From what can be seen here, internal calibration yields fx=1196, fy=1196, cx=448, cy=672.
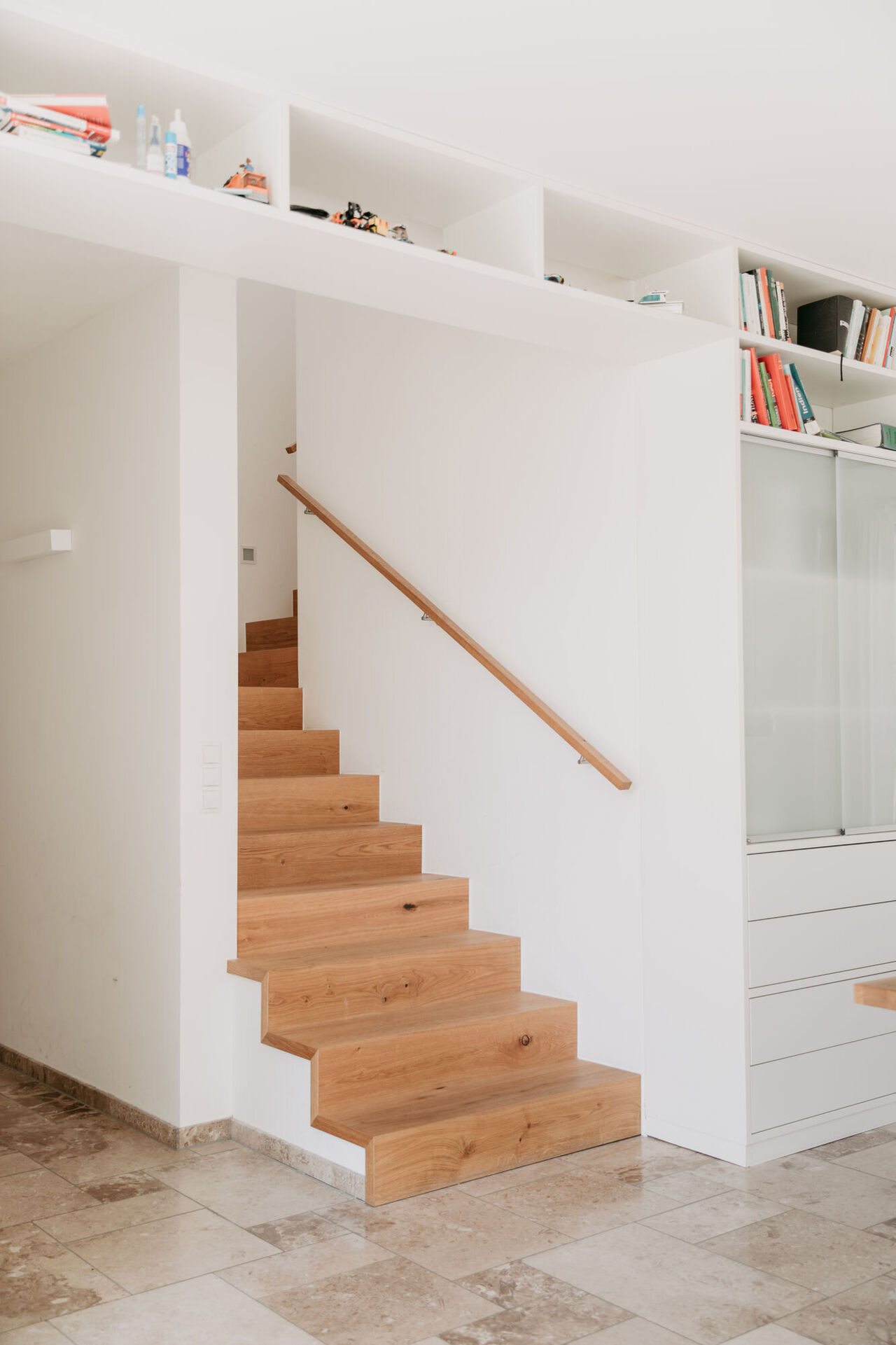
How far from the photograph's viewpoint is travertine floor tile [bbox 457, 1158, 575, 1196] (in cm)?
322

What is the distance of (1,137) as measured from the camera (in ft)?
7.23

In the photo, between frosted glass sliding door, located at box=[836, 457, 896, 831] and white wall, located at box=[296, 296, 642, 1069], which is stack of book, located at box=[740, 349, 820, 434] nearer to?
frosted glass sliding door, located at box=[836, 457, 896, 831]

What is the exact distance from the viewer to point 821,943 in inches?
144

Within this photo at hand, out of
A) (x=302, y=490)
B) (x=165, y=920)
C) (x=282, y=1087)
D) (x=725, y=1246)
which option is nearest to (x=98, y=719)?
(x=165, y=920)

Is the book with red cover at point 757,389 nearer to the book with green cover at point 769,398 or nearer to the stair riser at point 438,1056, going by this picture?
the book with green cover at point 769,398

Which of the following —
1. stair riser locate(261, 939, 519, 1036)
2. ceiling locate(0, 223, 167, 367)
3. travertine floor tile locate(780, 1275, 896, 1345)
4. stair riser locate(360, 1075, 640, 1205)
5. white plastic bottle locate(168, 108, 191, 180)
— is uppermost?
ceiling locate(0, 223, 167, 367)

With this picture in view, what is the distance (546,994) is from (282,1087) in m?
1.00

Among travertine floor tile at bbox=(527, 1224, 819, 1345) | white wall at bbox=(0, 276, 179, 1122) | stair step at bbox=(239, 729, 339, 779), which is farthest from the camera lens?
stair step at bbox=(239, 729, 339, 779)

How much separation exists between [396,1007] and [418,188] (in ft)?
7.88

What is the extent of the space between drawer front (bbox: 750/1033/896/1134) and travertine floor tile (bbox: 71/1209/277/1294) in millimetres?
1486

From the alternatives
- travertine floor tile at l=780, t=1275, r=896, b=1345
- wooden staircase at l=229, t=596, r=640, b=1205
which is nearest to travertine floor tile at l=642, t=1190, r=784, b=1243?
travertine floor tile at l=780, t=1275, r=896, b=1345

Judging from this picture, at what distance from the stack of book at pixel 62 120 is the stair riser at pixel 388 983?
2270 millimetres

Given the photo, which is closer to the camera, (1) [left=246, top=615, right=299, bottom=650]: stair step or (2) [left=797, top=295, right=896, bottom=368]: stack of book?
(2) [left=797, top=295, right=896, bottom=368]: stack of book

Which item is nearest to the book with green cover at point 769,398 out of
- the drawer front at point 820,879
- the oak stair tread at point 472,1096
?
the drawer front at point 820,879
